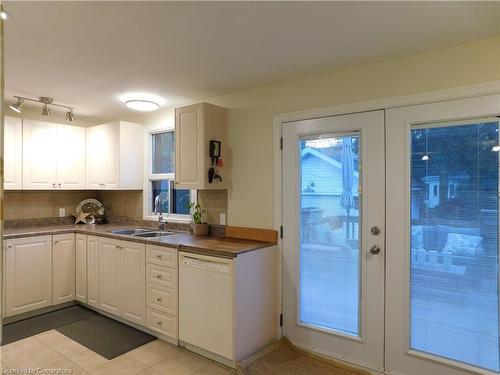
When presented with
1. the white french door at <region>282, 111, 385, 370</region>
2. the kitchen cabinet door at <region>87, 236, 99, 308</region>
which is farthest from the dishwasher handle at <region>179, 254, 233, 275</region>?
the kitchen cabinet door at <region>87, 236, 99, 308</region>

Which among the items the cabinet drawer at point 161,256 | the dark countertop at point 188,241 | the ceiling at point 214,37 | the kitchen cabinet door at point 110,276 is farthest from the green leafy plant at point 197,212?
the ceiling at point 214,37

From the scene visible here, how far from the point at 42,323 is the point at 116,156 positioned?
1951mm

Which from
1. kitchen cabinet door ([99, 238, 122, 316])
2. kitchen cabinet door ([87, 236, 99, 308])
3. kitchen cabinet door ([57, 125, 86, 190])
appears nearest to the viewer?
kitchen cabinet door ([99, 238, 122, 316])

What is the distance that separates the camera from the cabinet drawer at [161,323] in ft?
9.57

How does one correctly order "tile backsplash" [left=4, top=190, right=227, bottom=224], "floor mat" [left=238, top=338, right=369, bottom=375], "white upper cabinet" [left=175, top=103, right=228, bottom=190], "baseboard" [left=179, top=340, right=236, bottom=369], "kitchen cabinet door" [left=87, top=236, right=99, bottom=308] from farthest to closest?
1. "kitchen cabinet door" [left=87, top=236, right=99, bottom=308]
2. "tile backsplash" [left=4, top=190, right=227, bottom=224]
3. "white upper cabinet" [left=175, top=103, right=228, bottom=190]
4. "baseboard" [left=179, top=340, right=236, bottom=369]
5. "floor mat" [left=238, top=338, right=369, bottom=375]

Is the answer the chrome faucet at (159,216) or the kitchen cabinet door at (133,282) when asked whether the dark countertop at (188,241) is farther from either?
the chrome faucet at (159,216)

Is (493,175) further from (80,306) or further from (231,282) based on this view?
(80,306)

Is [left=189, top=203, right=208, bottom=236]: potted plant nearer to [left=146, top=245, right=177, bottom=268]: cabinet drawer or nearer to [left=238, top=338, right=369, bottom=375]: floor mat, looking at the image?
[left=146, top=245, right=177, bottom=268]: cabinet drawer

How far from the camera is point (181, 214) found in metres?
3.90

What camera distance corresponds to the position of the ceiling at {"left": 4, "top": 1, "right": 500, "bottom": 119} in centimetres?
181

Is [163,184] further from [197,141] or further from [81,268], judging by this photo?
[81,268]

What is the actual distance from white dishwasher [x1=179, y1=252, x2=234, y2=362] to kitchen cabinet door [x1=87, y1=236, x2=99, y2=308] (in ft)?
4.37

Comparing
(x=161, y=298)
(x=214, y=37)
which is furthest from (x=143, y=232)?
(x=214, y=37)

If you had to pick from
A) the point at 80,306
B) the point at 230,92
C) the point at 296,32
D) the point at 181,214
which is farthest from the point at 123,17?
the point at 80,306
